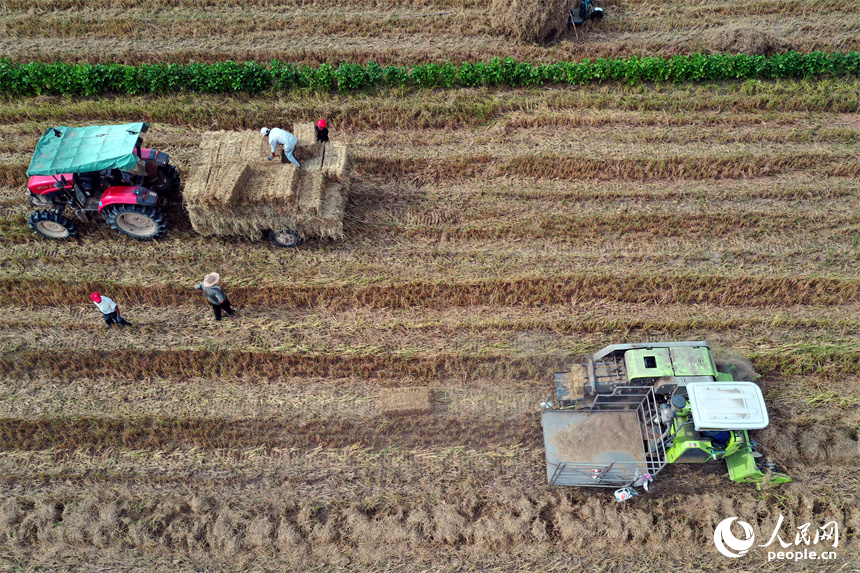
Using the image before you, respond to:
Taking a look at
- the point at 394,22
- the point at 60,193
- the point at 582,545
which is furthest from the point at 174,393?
the point at 394,22

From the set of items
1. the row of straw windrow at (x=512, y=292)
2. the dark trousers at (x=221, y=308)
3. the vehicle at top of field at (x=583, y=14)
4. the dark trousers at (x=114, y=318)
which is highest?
the vehicle at top of field at (x=583, y=14)

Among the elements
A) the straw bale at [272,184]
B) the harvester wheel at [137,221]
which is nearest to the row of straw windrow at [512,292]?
the harvester wheel at [137,221]

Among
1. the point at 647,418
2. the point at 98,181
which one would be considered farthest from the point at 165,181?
the point at 647,418

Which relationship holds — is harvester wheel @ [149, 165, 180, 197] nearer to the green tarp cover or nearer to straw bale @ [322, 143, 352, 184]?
the green tarp cover

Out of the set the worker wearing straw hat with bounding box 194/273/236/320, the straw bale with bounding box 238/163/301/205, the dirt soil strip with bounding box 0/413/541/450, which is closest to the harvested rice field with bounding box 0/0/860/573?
the dirt soil strip with bounding box 0/413/541/450

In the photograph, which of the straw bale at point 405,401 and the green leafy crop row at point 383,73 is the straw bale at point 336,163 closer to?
the green leafy crop row at point 383,73

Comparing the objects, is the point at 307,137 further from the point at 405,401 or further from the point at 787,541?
the point at 787,541

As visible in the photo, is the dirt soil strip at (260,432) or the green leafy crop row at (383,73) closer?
the dirt soil strip at (260,432)

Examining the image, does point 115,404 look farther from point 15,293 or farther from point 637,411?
point 637,411
